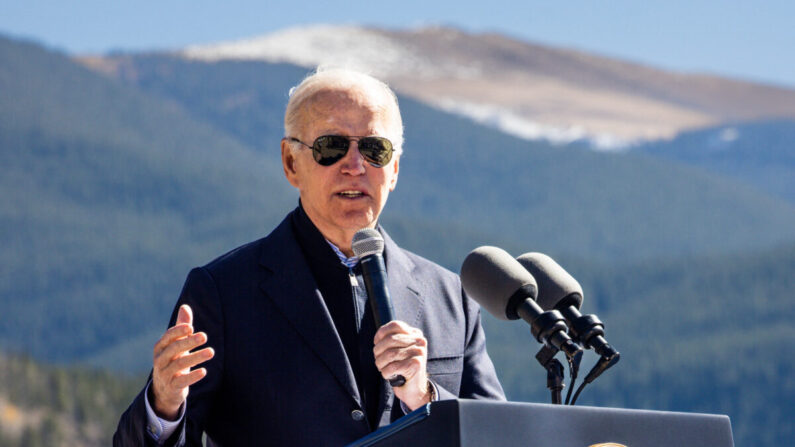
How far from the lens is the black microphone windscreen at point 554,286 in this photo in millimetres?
3516

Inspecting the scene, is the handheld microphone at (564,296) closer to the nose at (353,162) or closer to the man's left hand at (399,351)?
the man's left hand at (399,351)

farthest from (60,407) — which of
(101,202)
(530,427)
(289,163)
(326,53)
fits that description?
(326,53)

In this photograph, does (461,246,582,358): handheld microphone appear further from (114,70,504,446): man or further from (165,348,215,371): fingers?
(165,348,215,371): fingers

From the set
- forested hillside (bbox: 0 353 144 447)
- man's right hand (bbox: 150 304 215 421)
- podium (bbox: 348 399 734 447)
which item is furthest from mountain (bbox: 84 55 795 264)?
podium (bbox: 348 399 734 447)

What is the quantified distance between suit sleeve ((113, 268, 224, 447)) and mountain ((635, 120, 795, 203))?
17513cm

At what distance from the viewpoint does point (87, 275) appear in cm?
11438

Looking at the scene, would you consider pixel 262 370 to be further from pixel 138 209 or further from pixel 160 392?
pixel 138 209

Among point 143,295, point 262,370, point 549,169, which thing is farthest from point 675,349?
point 262,370

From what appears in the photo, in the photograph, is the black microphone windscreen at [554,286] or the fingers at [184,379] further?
the black microphone windscreen at [554,286]

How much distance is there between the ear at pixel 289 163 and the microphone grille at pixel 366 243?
517mm

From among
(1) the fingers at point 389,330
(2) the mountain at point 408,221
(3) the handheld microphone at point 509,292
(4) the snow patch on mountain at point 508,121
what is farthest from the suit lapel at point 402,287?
(4) the snow patch on mountain at point 508,121

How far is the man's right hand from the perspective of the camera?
309 cm

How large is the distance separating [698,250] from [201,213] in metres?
55.4

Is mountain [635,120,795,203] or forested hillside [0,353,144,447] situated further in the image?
mountain [635,120,795,203]
